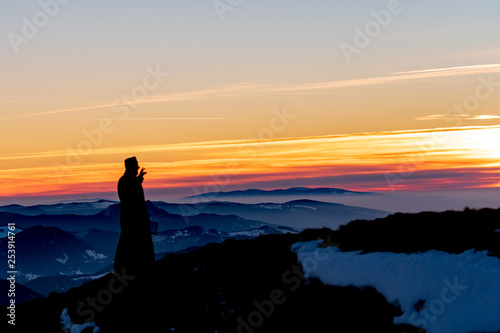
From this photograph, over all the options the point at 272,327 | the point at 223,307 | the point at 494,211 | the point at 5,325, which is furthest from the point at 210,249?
the point at 494,211

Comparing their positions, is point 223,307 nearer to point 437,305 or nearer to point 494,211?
point 437,305

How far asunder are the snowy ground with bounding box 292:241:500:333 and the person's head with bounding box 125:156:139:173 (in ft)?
23.4

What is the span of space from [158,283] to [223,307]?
386cm

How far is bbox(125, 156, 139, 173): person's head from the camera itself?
75.9 feet

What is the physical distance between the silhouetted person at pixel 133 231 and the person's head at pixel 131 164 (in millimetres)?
392

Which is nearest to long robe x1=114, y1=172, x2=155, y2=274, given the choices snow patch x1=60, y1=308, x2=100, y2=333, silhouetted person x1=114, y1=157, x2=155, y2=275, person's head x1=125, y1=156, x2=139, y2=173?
silhouetted person x1=114, y1=157, x2=155, y2=275

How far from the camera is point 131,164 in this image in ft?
75.9

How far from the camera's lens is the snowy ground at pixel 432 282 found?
15.7 m

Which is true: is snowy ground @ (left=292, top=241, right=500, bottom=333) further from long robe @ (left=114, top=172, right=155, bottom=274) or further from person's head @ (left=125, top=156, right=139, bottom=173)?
person's head @ (left=125, top=156, right=139, bottom=173)

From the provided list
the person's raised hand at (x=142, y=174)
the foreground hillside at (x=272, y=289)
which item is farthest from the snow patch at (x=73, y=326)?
the person's raised hand at (x=142, y=174)

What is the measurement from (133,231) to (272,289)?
5832 millimetres

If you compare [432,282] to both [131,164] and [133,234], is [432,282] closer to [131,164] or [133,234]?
[131,164]

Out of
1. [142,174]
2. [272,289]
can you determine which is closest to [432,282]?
[272,289]

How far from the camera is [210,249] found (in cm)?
2642
